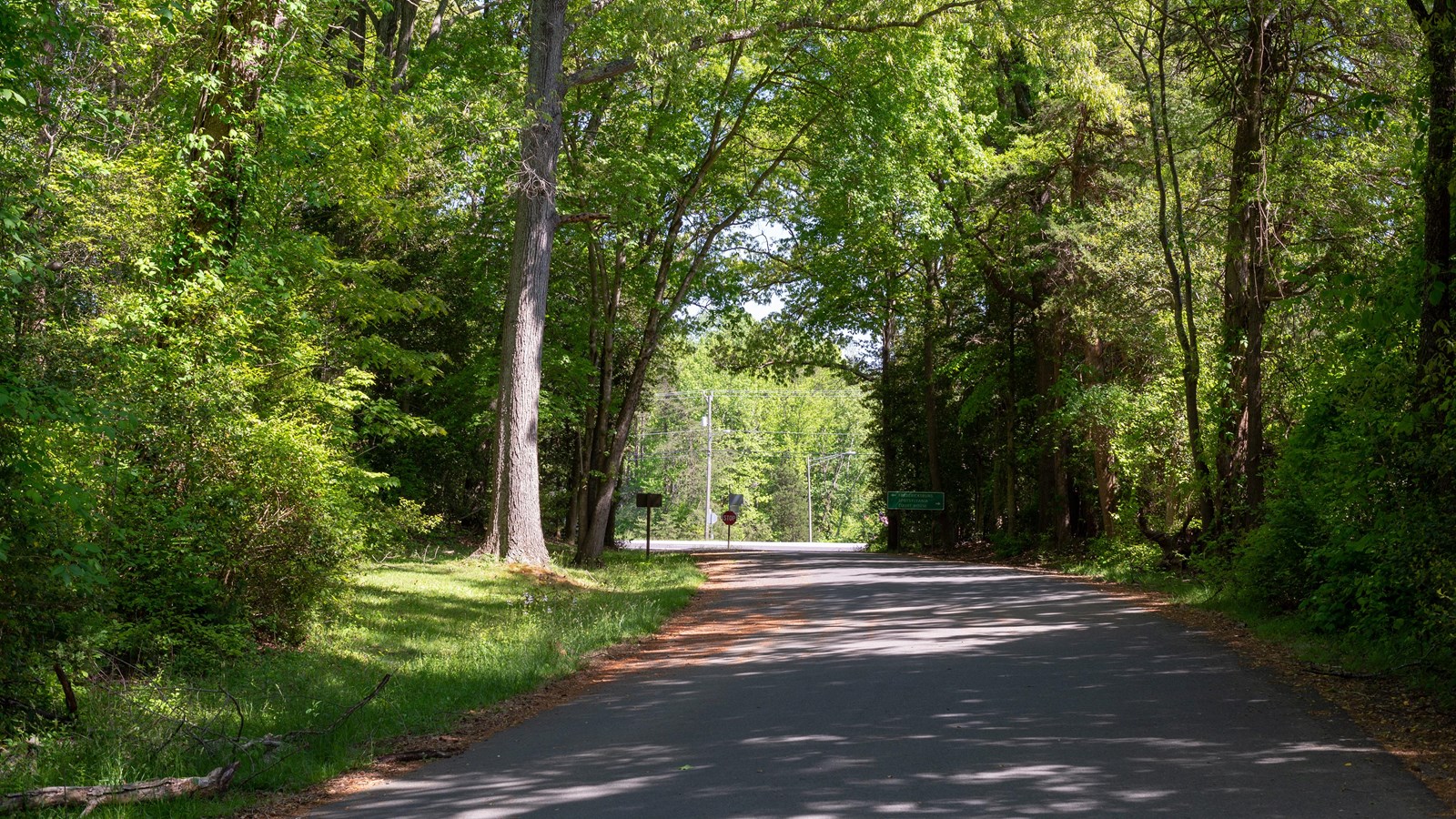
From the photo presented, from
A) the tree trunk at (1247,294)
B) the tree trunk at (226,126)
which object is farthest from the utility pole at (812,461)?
the tree trunk at (226,126)

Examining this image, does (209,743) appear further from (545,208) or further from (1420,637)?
(545,208)

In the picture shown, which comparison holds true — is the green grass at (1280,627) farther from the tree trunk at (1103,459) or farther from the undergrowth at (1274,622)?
the tree trunk at (1103,459)

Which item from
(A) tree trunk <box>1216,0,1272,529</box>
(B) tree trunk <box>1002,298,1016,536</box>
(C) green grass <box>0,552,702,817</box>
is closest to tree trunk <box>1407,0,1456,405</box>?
(A) tree trunk <box>1216,0,1272,529</box>

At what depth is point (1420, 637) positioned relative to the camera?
9172 millimetres

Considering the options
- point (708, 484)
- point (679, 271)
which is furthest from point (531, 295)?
point (708, 484)

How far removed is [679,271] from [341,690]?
20.6 metres

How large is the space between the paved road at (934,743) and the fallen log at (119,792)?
75cm

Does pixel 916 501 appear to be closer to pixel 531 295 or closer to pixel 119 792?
pixel 531 295

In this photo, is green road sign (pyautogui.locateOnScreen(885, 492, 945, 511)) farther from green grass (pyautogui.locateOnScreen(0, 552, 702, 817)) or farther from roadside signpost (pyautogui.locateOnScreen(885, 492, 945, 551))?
green grass (pyautogui.locateOnScreen(0, 552, 702, 817))

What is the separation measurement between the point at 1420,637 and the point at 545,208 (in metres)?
16.3

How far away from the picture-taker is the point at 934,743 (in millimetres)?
7629

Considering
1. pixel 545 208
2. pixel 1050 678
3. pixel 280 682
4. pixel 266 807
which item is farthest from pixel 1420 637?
pixel 545 208

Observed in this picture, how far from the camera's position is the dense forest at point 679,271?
9445 millimetres

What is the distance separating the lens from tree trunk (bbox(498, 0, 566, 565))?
68.0 ft
